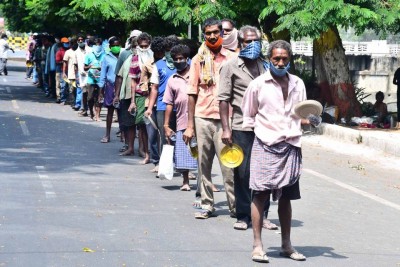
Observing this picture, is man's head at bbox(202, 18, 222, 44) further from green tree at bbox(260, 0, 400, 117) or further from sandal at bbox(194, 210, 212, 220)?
green tree at bbox(260, 0, 400, 117)

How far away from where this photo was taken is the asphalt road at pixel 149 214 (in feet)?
26.9

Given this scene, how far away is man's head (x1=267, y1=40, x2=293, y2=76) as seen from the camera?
797 centimetres

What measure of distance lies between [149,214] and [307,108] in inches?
112

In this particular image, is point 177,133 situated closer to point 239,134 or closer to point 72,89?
point 239,134

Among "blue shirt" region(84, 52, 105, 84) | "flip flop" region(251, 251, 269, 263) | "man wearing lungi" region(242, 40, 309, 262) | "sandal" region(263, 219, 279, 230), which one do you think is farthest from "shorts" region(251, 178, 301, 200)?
"blue shirt" region(84, 52, 105, 84)

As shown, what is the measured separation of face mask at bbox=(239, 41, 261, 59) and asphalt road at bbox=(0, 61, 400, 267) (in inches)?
61.5

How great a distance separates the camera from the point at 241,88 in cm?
924

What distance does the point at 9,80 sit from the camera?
4044 centimetres

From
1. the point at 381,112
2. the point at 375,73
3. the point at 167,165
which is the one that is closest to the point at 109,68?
the point at 167,165

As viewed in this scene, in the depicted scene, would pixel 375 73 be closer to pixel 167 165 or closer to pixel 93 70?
pixel 93 70

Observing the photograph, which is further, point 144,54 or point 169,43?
point 144,54

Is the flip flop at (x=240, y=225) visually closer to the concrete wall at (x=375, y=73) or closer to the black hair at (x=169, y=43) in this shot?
the black hair at (x=169, y=43)

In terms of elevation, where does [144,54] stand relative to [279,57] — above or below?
below

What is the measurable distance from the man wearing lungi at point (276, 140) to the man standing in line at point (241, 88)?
3.37 ft
